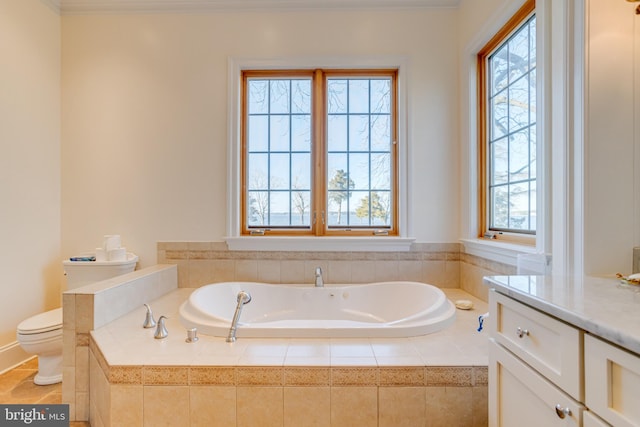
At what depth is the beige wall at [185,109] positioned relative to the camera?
8.43ft

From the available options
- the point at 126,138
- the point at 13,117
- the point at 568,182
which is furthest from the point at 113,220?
the point at 568,182

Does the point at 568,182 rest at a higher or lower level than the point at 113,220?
higher

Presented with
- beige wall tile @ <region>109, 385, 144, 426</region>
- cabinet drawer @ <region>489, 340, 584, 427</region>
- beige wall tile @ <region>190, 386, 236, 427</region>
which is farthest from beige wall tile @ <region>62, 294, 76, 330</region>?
cabinet drawer @ <region>489, 340, 584, 427</region>

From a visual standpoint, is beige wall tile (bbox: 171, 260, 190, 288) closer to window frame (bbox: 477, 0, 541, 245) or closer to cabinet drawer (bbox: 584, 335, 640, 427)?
window frame (bbox: 477, 0, 541, 245)

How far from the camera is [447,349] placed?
4.82 ft

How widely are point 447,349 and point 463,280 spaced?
1174 mm

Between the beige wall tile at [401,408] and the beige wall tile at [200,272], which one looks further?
the beige wall tile at [200,272]

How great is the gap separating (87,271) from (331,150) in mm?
2036

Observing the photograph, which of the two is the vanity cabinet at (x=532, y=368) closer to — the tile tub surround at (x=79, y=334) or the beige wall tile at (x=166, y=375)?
the beige wall tile at (x=166, y=375)

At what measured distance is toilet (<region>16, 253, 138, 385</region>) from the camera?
1.83 m

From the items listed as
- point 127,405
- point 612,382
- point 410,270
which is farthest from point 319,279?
point 612,382

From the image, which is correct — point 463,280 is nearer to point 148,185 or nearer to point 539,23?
point 539,23

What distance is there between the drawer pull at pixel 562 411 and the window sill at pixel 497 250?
1043 mm

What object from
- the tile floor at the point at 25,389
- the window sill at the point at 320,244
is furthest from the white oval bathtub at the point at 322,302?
the tile floor at the point at 25,389
